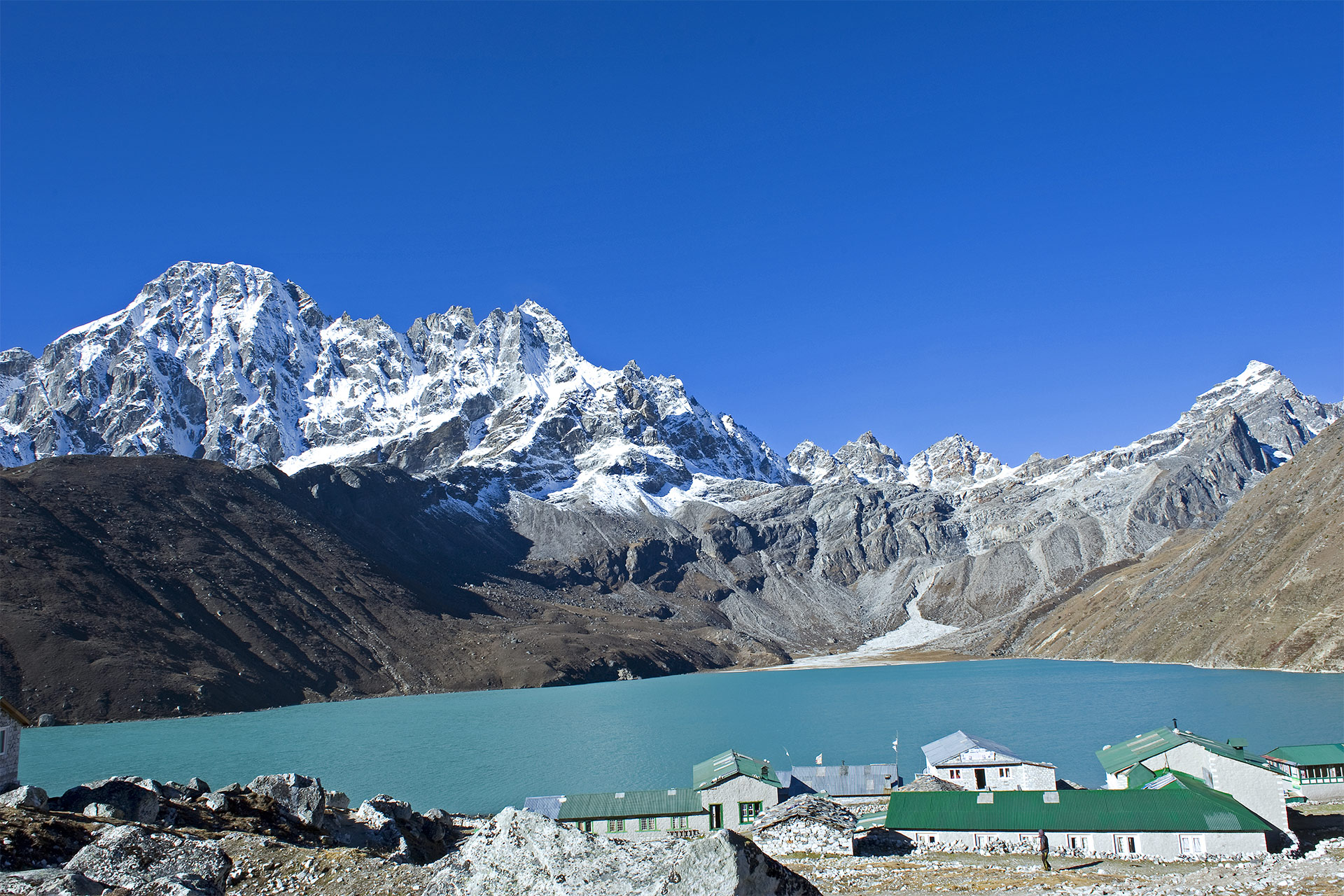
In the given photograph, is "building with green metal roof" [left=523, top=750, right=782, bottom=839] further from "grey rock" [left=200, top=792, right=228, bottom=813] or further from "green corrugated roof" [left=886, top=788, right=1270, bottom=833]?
"grey rock" [left=200, top=792, right=228, bottom=813]

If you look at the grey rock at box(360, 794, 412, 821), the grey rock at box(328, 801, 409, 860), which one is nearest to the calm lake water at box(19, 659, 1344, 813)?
the grey rock at box(360, 794, 412, 821)

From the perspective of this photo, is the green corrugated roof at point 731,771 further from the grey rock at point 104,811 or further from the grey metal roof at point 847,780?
the grey rock at point 104,811

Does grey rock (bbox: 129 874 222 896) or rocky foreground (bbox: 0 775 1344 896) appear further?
grey rock (bbox: 129 874 222 896)

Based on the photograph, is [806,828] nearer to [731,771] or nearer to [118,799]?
[731,771]

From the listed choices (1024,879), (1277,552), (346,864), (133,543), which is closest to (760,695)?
(1277,552)

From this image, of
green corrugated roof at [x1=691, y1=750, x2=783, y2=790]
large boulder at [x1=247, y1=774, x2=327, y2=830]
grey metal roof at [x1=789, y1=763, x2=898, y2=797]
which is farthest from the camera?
grey metal roof at [x1=789, y1=763, x2=898, y2=797]

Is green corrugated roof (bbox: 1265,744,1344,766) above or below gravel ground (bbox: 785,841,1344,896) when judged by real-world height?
above
